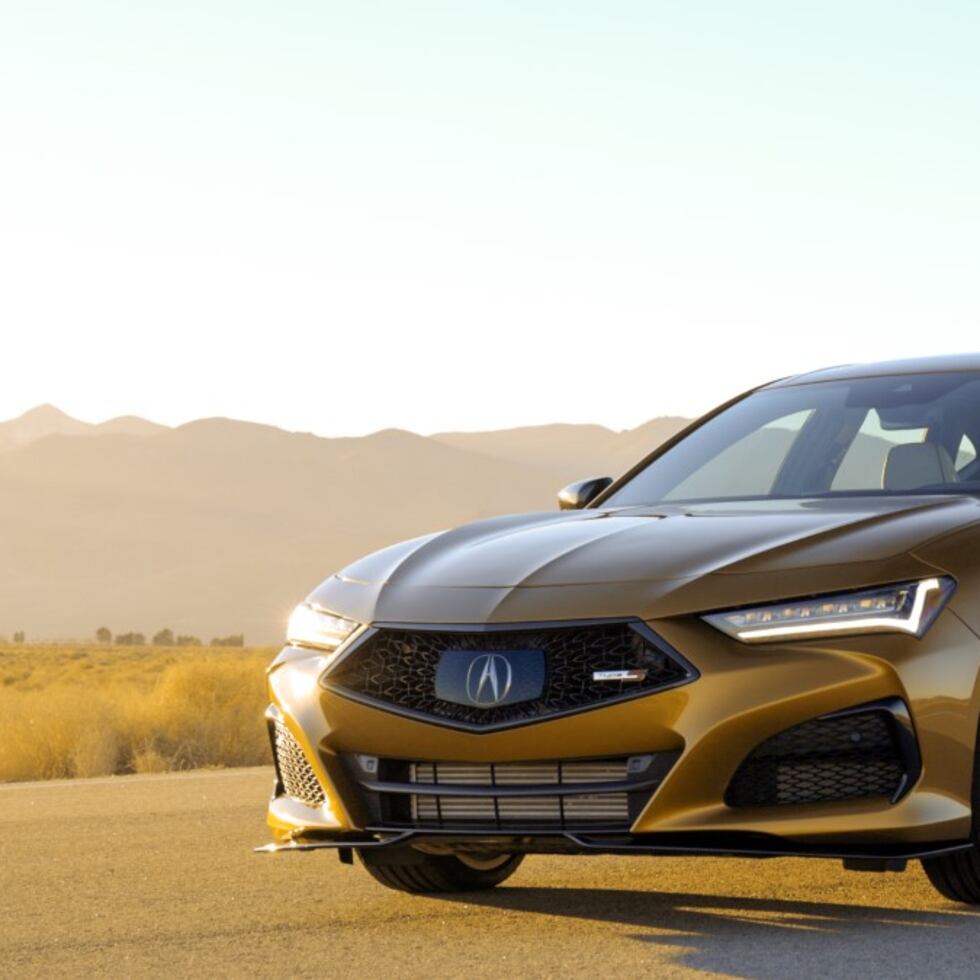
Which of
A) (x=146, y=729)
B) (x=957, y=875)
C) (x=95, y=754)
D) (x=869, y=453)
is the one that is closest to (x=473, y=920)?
(x=957, y=875)

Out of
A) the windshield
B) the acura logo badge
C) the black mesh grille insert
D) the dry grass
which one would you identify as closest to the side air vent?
the black mesh grille insert

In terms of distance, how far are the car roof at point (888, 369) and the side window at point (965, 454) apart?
0.41 meters

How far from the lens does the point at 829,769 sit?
5.57m

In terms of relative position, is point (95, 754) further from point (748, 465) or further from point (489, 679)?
point (489, 679)

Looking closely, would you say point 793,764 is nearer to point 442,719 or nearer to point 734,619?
point 734,619

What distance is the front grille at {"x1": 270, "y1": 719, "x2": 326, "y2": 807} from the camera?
20.4ft

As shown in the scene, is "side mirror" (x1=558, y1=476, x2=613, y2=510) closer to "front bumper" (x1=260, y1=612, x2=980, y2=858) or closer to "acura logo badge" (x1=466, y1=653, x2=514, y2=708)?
"acura logo badge" (x1=466, y1=653, x2=514, y2=708)

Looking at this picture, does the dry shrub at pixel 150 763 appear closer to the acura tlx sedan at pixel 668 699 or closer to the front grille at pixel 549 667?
the acura tlx sedan at pixel 668 699

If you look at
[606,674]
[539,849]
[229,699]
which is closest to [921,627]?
[606,674]

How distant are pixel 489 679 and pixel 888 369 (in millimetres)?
2680

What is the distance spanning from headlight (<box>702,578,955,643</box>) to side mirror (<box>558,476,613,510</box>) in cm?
210

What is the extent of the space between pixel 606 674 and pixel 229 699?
1591 centimetres

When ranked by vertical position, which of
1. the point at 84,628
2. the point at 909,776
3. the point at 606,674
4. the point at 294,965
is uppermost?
the point at 606,674

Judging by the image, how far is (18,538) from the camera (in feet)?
597
